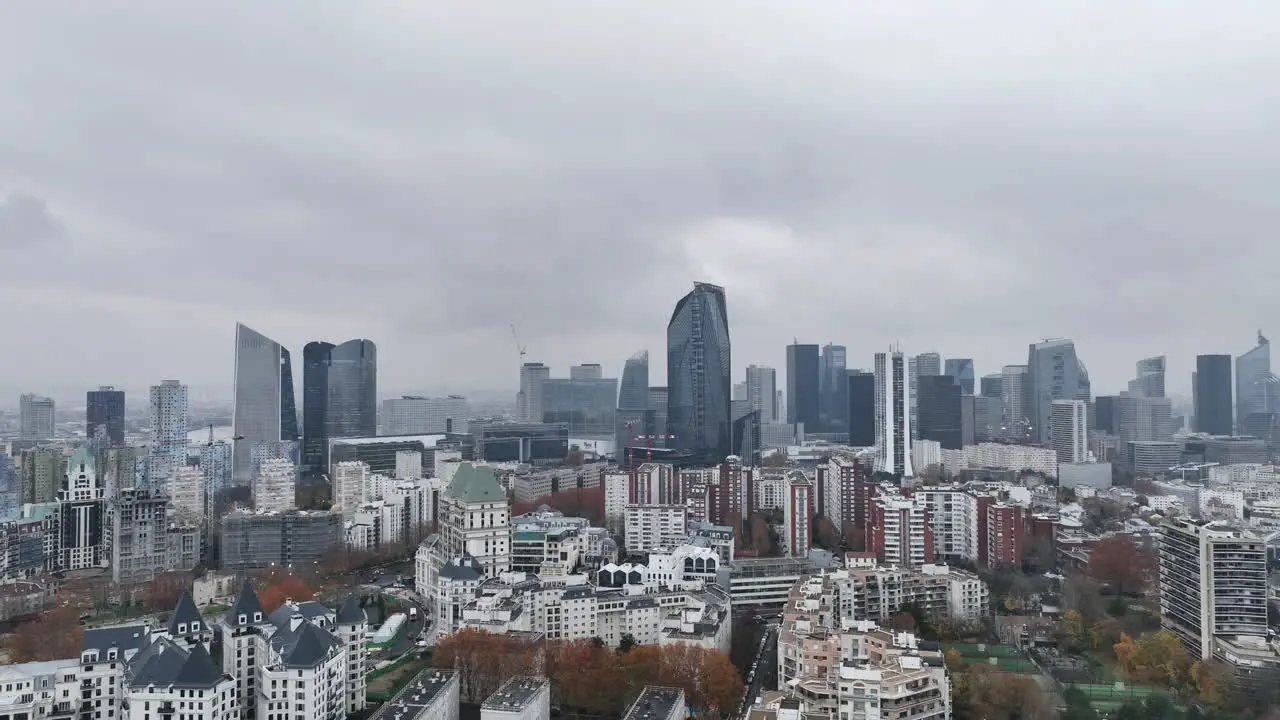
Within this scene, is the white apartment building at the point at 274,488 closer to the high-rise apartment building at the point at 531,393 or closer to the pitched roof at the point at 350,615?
the pitched roof at the point at 350,615

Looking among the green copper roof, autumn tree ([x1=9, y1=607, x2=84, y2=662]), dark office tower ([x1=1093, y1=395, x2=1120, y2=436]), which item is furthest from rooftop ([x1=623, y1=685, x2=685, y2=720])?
dark office tower ([x1=1093, y1=395, x2=1120, y2=436])

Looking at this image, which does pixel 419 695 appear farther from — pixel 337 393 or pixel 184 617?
pixel 337 393

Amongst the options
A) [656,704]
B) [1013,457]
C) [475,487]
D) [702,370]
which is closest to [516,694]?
[656,704]

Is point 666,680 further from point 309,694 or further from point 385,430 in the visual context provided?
point 385,430

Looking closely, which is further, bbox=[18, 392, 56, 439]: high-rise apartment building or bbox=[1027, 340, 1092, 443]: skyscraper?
bbox=[1027, 340, 1092, 443]: skyscraper

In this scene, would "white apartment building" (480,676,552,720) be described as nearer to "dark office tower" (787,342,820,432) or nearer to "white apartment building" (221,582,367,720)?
"white apartment building" (221,582,367,720)

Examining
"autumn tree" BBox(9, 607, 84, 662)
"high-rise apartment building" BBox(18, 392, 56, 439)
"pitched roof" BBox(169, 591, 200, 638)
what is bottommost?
"autumn tree" BBox(9, 607, 84, 662)

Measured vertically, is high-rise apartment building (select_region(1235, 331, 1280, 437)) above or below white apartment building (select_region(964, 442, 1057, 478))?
above
